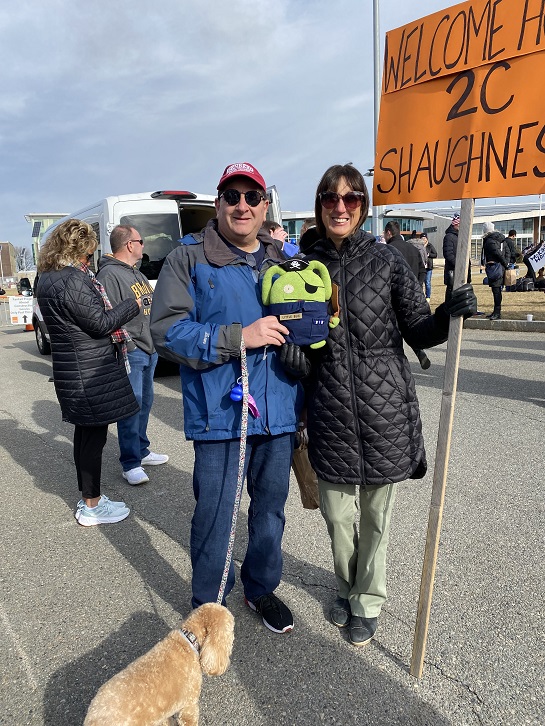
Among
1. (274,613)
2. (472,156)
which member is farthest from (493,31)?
(274,613)

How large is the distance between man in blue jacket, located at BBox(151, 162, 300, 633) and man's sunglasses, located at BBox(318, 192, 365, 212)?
0.90ft

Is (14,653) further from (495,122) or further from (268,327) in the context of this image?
(495,122)

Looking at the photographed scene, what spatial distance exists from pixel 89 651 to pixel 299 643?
95cm

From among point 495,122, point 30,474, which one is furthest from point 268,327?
point 30,474

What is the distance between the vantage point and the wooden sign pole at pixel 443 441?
1.92 metres

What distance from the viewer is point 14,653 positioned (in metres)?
2.34

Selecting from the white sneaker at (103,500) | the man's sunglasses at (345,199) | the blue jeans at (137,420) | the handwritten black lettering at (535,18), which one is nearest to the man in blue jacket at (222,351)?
the man's sunglasses at (345,199)

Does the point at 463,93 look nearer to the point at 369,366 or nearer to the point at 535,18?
the point at 535,18

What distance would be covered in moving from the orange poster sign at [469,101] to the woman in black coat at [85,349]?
2081mm

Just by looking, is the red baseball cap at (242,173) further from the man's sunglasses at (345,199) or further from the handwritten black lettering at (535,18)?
the handwritten black lettering at (535,18)

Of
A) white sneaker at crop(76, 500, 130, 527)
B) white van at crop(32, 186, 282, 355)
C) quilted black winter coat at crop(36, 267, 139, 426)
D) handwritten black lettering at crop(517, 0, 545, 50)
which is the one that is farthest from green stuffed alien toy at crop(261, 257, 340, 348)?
white van at crop(32, 186, 282, 355)

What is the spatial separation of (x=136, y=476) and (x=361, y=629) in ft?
7.79

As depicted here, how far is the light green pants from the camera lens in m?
2.30

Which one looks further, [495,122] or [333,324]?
[333,324]
